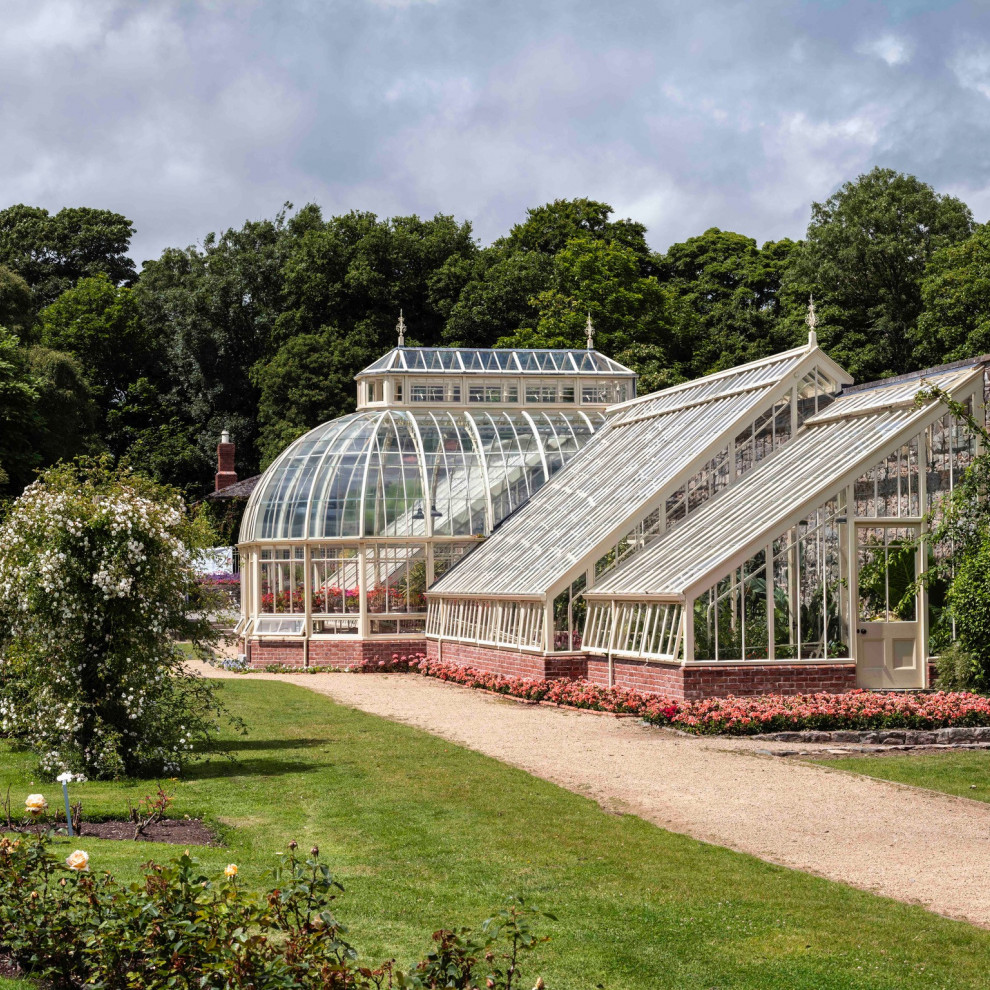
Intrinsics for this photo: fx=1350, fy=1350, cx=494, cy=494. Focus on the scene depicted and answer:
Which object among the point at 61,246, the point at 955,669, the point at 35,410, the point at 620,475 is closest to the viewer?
→ the point at 955,669

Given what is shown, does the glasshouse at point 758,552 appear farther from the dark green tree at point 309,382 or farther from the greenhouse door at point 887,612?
the dark green tree at point 309,382

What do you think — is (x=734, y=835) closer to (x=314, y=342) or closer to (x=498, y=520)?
(x=498, y=520)

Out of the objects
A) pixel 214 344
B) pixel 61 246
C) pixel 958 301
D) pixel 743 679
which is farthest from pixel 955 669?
pixel 61 246

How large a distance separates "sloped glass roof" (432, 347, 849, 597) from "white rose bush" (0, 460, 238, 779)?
1007cm

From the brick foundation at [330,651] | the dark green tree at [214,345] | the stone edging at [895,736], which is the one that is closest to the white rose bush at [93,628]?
the stone edging at [895,736]

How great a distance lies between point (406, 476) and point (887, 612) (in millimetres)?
14205

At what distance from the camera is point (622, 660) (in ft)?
68.4

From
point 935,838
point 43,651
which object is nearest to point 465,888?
point 935,838

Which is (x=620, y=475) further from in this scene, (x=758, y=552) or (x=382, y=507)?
(x=758, y=552)

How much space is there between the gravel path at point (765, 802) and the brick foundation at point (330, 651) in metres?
10.6

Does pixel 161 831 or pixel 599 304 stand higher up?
pixel 599 304

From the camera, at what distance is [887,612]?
20141mm

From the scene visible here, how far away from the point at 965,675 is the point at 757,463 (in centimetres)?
565

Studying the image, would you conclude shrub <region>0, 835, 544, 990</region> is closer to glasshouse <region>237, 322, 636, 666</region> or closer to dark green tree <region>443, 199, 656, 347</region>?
glasshouse <region>237, 322, 636, 666</region>
